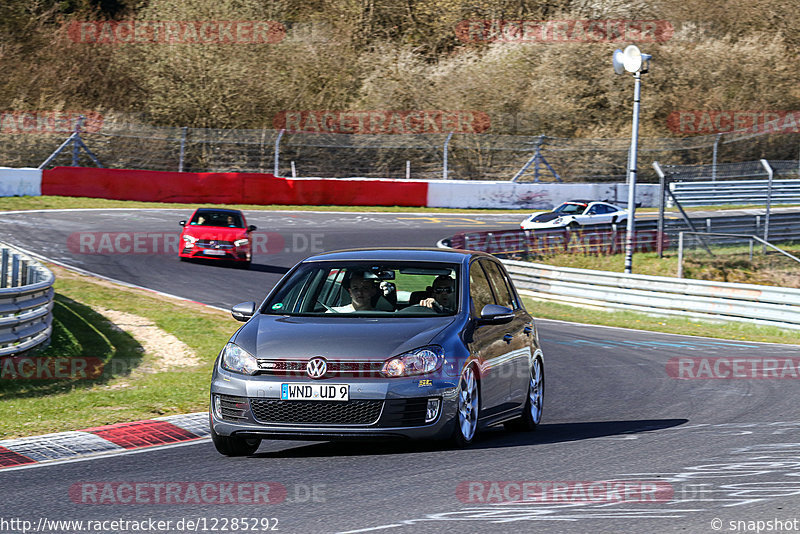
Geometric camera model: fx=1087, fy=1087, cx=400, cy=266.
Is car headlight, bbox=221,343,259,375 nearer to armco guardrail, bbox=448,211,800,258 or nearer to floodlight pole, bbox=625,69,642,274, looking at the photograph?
floodlight pole, bbox=625,69,642,274

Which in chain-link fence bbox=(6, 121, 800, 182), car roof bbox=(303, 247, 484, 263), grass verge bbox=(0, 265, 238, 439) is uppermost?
chain-link fence bbox=(6, 121, 800, 182)

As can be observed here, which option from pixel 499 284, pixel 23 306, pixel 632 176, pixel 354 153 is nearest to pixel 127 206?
pixel 354 153

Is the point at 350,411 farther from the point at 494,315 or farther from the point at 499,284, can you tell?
the point at 499,284

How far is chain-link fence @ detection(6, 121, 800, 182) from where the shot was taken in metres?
40.5

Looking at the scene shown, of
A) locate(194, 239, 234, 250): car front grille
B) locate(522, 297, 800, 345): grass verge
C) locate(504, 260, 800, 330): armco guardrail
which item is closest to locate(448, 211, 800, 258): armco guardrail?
locate(504, 260, 800, 330): armco guardrail

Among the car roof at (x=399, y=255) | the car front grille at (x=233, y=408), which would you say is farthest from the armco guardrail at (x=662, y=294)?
the car front grille at (x=233, y=408)

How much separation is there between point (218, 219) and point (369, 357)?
62.4ft

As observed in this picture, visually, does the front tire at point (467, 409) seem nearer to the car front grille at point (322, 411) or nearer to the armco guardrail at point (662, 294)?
the car front grille at point (322, 411)

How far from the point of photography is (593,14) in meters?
55.6

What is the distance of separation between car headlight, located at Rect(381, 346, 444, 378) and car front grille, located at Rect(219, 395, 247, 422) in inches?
39.2

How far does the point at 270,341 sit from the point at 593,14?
51.0 meters

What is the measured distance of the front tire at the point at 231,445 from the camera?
769cm

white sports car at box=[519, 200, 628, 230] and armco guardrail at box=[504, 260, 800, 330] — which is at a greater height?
white sports car at box=[519, 200, 628, 230]

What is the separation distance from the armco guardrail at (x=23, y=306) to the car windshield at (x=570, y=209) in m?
23.8
